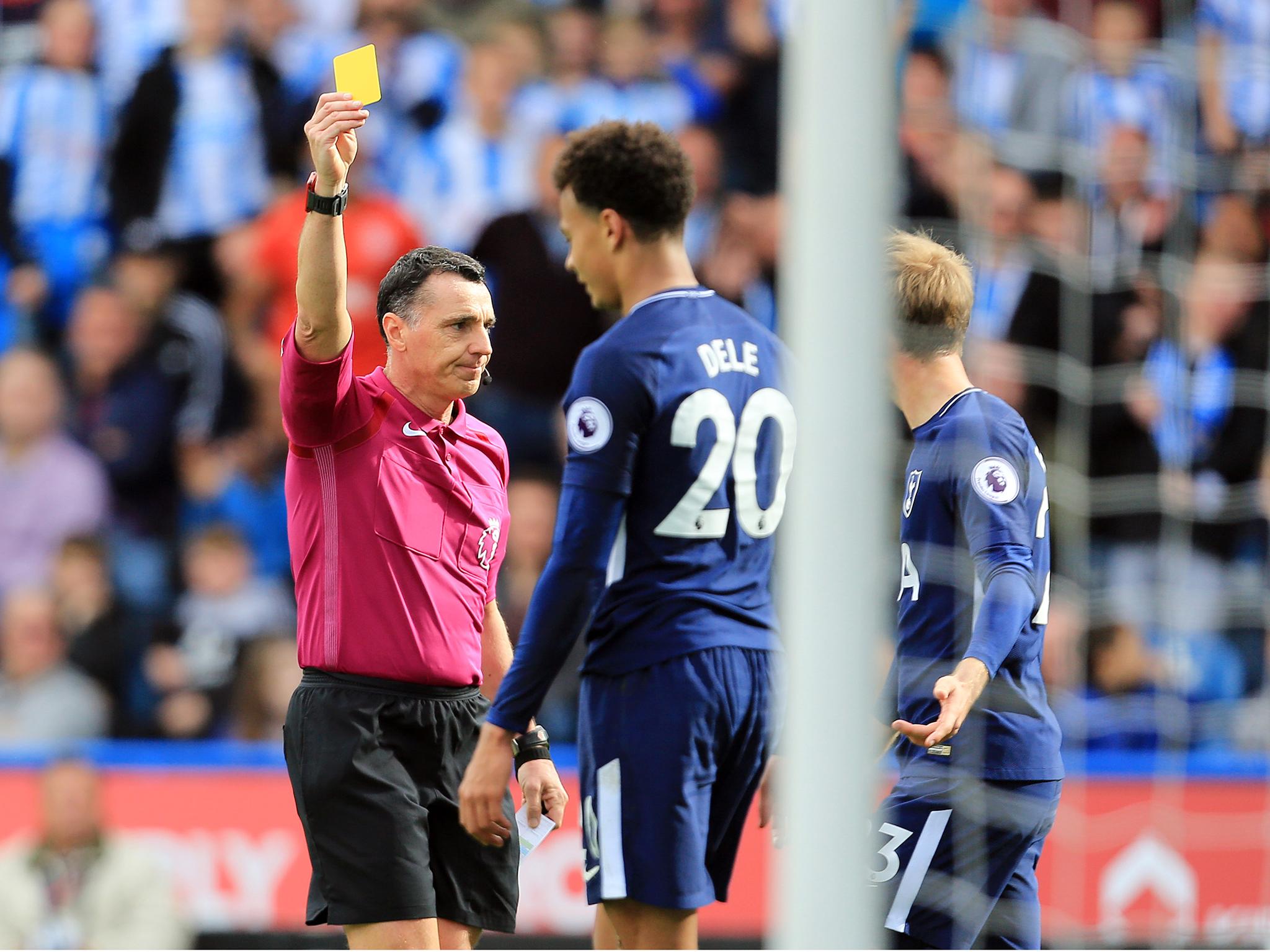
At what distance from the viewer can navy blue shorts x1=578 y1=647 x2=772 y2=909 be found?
3.36 metres

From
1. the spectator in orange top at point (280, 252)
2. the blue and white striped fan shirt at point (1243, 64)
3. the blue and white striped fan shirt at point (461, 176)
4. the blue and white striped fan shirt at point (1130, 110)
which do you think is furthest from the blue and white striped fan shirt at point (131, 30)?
the blue and white striped fan shirt at point (1243, 64)

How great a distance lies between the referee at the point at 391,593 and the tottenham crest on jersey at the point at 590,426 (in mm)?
246

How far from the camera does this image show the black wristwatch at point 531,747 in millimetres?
3486

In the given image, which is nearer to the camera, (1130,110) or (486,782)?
(486,782)

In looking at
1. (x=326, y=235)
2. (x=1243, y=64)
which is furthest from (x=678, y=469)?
(x=1243, y=64)

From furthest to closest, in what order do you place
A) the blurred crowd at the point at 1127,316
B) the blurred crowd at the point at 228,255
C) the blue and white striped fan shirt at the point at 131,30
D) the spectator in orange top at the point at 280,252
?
1. the blue and white striped fan shirt at the point at 131,30
2. the spectator in orange top at the point at 280,252
3. the blurred crowd at the point at 228,255
4. the blurred crowd at the point at 1127,316

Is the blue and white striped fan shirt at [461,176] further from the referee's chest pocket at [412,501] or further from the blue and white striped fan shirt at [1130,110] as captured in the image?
the referee's chest pocket at [412,501]

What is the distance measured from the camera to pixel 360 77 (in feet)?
10.1

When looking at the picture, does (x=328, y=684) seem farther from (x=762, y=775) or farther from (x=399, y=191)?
(x=399, y=191)

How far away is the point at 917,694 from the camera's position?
3451 mm

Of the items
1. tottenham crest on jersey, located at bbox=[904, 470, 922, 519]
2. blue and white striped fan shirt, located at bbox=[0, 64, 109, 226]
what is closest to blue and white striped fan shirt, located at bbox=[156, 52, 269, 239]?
blue and white striped fan shirt, located at bbox=[0, 64, 109, 226]

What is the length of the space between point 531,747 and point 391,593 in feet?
1.64

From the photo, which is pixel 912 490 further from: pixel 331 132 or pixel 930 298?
pixel 331 132

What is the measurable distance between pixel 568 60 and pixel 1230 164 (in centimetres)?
312
